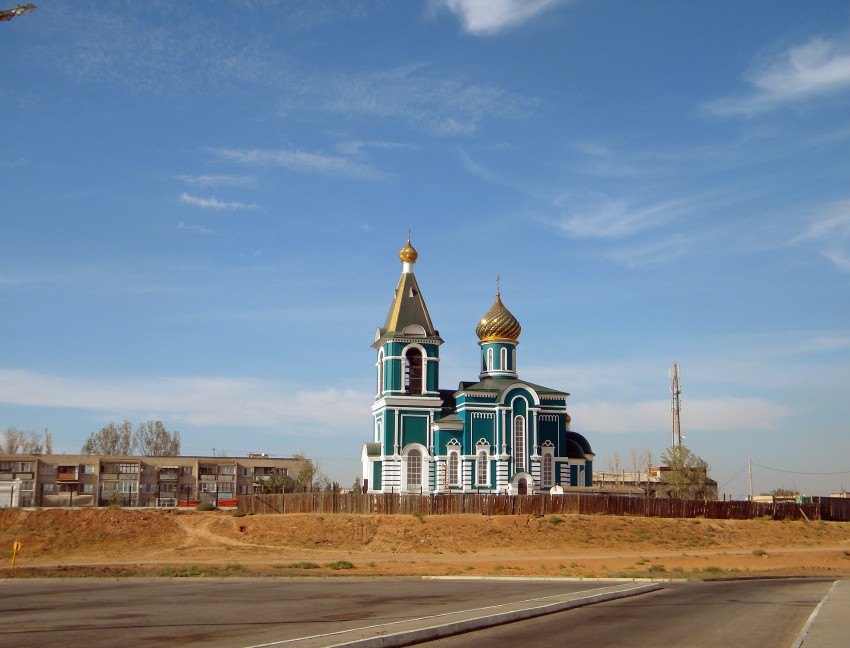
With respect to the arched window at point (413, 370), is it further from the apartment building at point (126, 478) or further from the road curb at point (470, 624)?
the road curb at point (470, 624)

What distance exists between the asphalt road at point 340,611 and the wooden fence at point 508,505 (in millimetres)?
20689

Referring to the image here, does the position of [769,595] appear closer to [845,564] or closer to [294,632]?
[294,632]

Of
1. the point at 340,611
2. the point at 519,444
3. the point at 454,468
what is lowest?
the point at 340,611

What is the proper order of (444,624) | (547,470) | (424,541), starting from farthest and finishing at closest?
(547,470) → (424,541) → (444,624)

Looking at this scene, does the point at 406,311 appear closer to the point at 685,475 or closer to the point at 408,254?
the point at 408,254

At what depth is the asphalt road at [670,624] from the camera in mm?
14461

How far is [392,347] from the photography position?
5953cm

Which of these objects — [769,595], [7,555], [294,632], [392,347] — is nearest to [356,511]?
[392,347]

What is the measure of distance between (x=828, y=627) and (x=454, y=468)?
4306 cm

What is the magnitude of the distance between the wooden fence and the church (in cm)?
691

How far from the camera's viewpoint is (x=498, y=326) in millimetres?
62750

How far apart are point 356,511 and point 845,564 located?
24598 millimetres

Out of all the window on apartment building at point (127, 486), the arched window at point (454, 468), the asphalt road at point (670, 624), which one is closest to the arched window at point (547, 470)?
the arched window at point (454, 468)

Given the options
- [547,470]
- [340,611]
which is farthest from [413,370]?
[340,611]
